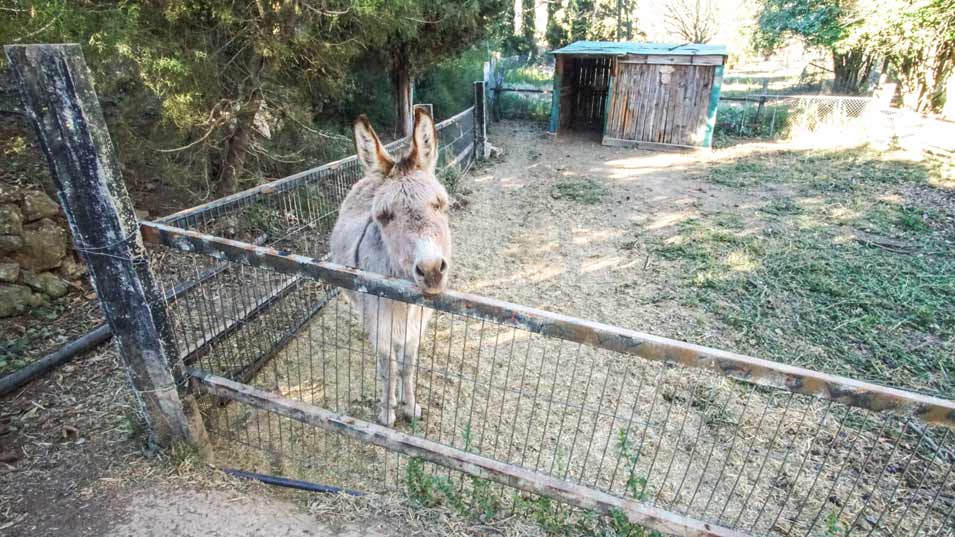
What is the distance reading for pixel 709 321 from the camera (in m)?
5.30

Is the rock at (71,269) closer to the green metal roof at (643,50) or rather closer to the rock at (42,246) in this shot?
the rock at (42,246)

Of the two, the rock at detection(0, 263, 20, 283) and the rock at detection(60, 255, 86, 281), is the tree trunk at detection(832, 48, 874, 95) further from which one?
the rock at detection(0, 263, 20, 283)

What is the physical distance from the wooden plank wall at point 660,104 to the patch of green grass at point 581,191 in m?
4.68

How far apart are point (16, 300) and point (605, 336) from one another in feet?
17.2

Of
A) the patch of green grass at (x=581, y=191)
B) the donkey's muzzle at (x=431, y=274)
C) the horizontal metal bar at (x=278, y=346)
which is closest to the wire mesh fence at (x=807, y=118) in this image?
the patch of green grass at (x=581, y=191)

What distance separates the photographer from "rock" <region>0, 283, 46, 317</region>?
13.6ft

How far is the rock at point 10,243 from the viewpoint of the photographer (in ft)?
14.1

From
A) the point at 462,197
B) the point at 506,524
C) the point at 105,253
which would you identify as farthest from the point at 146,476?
the point at 462,197

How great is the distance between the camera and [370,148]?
3023 mm

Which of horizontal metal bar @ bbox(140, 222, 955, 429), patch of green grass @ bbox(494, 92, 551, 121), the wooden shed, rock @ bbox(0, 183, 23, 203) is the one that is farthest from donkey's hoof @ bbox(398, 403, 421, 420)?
patch of green grass @ bbox(494, 92, 551, 121)

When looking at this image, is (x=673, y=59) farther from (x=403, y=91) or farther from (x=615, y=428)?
(x=615, y=428)

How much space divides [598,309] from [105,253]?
4663 millimetres

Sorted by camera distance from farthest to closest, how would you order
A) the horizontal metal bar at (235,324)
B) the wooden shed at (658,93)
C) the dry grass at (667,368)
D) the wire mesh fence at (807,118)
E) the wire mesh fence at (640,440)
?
the wooden shed at (658,93), the wire mesh fence at (807,118), the horizontal metal bar at (235,324), the dry grass at (667,368), the wire mesh fence at (640,440)

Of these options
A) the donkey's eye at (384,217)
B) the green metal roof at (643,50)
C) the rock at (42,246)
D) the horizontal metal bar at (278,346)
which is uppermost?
the green metal roof at (643,50)
